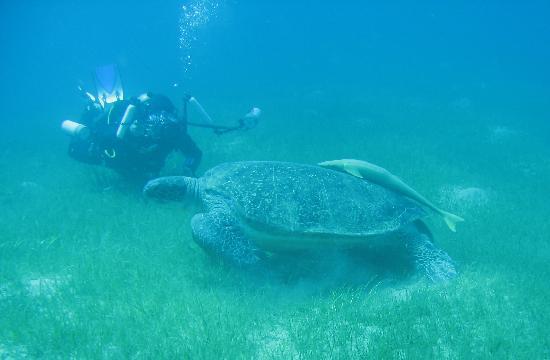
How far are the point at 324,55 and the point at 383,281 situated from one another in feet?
144

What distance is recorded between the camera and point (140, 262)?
5324mm

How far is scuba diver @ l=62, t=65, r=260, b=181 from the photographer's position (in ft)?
26.2

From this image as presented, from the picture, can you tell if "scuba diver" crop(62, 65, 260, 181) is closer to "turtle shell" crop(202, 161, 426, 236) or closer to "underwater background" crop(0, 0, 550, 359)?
"underwater background" crop(0, 0, 550, 359)

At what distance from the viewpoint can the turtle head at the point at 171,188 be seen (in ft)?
18.1

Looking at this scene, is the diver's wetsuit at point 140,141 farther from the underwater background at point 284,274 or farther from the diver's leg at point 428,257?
the diver's leg at point 428,257

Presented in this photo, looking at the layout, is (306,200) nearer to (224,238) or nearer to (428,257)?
(224,238)

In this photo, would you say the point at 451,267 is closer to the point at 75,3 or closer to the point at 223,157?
the point at 223,157

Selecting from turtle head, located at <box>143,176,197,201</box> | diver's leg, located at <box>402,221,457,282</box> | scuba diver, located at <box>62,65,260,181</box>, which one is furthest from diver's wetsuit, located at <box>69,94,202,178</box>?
diver's leg, located at <box>402,221,457,282</box>

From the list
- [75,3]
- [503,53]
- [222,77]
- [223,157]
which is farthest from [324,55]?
[75,3]

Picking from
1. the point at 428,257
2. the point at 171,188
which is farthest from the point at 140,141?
the point at 428,257

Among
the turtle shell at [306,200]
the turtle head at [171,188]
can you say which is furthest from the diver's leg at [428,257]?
the turtle head at [171,188]

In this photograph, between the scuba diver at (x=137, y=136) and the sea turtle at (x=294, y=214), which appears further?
the scuba diver at (x=137, y=136)

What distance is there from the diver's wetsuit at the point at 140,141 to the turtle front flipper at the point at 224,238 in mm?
3861

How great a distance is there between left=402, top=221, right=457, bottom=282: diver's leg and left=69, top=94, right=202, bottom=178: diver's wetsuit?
5.48 meters
